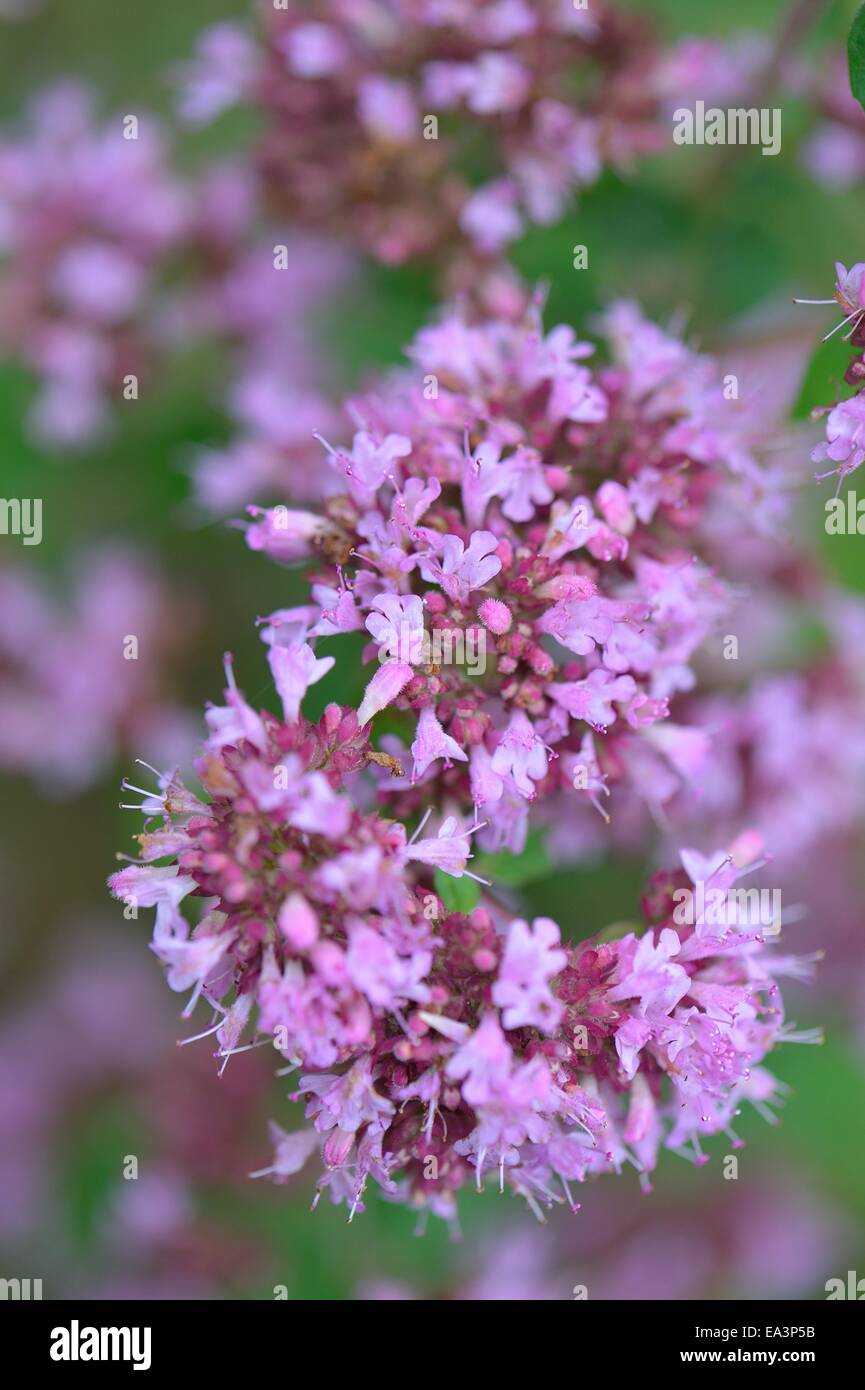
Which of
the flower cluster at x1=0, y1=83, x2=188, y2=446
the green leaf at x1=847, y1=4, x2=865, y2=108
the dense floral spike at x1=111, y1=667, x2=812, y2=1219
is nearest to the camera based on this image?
the dense floral spike at x1=111, y1=667, x2=812, y2=1219

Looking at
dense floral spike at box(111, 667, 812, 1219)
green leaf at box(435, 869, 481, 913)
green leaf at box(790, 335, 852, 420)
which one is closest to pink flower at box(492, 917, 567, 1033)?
dense floral spike at box(111, 667, 812, 1219)

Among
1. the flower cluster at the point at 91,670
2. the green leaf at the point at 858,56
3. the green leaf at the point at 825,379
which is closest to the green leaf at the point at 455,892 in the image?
the green leaf at the point at 825,379

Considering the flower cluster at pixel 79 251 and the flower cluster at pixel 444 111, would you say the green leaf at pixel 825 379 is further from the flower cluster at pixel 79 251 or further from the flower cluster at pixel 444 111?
the flower cluster at pixel 79 251

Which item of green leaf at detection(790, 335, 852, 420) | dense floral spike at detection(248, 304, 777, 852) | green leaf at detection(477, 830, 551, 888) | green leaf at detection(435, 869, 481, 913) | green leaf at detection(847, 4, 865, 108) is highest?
green leaf at detection(847, 4, 865, 108)

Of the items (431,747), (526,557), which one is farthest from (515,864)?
(526,557)

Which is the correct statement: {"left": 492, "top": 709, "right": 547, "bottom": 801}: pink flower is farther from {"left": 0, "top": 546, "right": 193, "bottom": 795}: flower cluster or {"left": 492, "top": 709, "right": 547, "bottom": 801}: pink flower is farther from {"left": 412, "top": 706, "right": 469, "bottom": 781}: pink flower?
{"left": 0, "top": 546, "right": 193, "bottom": 795}: flower cluster

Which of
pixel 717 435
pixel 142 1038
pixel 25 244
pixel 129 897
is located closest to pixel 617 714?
pixel 717 435

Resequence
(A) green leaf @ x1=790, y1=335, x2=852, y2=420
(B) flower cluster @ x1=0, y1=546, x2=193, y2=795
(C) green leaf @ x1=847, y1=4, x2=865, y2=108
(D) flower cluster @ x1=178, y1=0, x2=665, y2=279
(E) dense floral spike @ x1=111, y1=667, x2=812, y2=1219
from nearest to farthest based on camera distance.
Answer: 1. (E) dense floral spike @ x1=111, y1=667, x2=812, y2=1219
2. (C) green leaf @ x1=847, y1=4, x2=865, y2=108
3. (A) green leaf @ x1=790, y1=335, x2=852, y2=420
4. (D) flower cluster @ x1=178, y1=0, x2=665, y2=279
5. (B) flower cluster @ x1=0, y1=546, x2=193, y2=795
